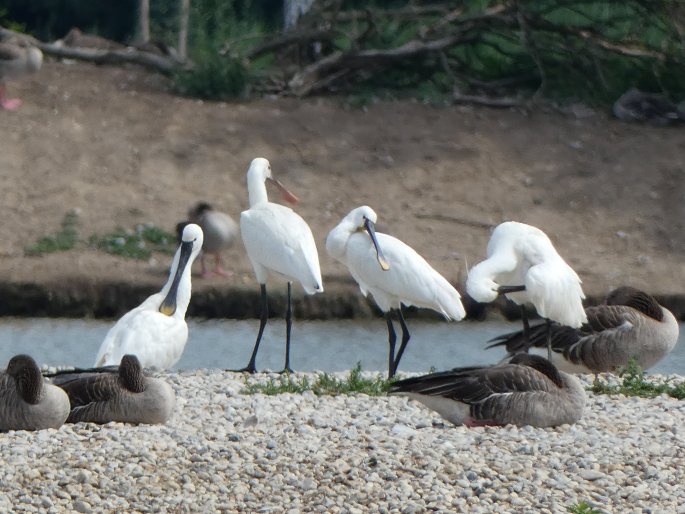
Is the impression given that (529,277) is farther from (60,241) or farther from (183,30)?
(183,30)

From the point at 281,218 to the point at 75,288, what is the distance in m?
4.20

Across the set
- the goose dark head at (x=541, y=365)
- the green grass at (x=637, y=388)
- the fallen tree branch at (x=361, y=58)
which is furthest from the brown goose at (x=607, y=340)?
the fallen tree branch at (x=361, y=58)

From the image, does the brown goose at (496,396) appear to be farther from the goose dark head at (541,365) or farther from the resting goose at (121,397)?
the resting goose at (121,397)

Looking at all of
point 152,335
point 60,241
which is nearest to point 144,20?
point 60,241

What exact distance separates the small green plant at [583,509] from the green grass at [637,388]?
307 cm

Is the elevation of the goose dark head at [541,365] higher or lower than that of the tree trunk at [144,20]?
lower

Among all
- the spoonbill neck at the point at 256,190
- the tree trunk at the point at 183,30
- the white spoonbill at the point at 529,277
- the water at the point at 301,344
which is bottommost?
the water at the point at 301,344

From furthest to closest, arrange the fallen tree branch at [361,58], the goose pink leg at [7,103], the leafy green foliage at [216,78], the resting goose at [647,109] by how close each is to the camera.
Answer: the fallen tree branch at [361,58]
the resting goose at [647,109]
the leafy green foliage at [216,78]
the goose pink leg at [7,103]

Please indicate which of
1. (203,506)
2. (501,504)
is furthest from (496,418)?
(203,506)

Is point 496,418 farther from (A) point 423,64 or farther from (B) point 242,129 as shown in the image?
(A) point 423,64

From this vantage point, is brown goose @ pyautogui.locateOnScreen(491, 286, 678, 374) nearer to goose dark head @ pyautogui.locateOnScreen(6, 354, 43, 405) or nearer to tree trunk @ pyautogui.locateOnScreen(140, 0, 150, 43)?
goose dark head @ pyautogui.locateOnScreen(6, 354, 43, 405)

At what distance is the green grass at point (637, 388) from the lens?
9445 millimetres

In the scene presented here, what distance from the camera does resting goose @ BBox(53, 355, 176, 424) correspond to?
8.09 meters

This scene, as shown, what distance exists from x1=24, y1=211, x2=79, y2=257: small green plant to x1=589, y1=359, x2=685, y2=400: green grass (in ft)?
24.1
